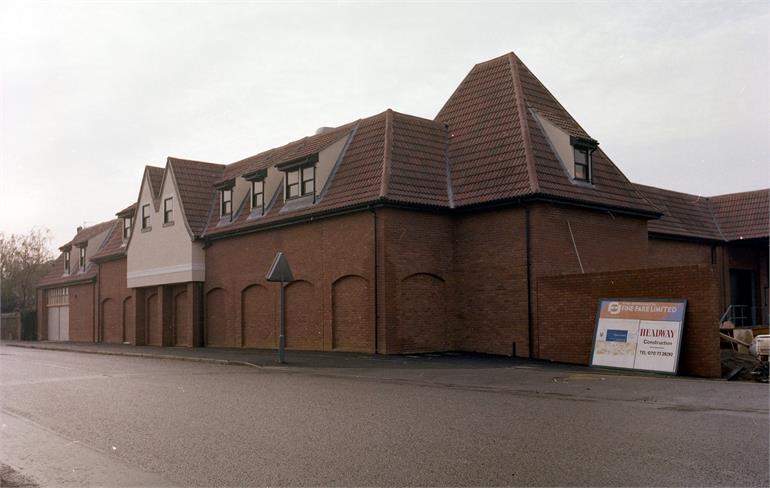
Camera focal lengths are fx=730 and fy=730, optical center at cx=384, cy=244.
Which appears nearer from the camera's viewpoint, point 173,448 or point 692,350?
point 173,448

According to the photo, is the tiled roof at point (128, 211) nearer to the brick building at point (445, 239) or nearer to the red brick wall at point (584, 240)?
the brick building at point (445, 239)

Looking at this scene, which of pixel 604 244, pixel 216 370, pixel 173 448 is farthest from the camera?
pixel 604 244

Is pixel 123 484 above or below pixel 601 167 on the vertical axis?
below

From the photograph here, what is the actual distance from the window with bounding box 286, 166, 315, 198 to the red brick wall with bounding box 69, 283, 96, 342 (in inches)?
857

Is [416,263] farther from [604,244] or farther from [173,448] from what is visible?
[173,448]

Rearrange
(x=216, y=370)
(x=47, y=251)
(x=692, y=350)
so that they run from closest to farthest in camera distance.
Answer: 1. (x=692, y=350)
2. (x=216, y=370)
3. (x=47, y=251)

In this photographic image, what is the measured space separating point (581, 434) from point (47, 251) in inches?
2794

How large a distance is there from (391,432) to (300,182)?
738 inches

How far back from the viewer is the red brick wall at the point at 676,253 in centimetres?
3061

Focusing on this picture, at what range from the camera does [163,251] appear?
34.1 m

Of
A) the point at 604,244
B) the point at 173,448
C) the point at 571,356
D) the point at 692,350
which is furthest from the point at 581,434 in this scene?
the point at 604,244

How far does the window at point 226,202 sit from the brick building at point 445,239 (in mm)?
74

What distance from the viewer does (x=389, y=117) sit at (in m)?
25.1

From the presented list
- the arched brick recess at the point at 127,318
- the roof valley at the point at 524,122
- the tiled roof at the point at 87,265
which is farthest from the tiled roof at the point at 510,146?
the tiled roof at the point at 87,265
